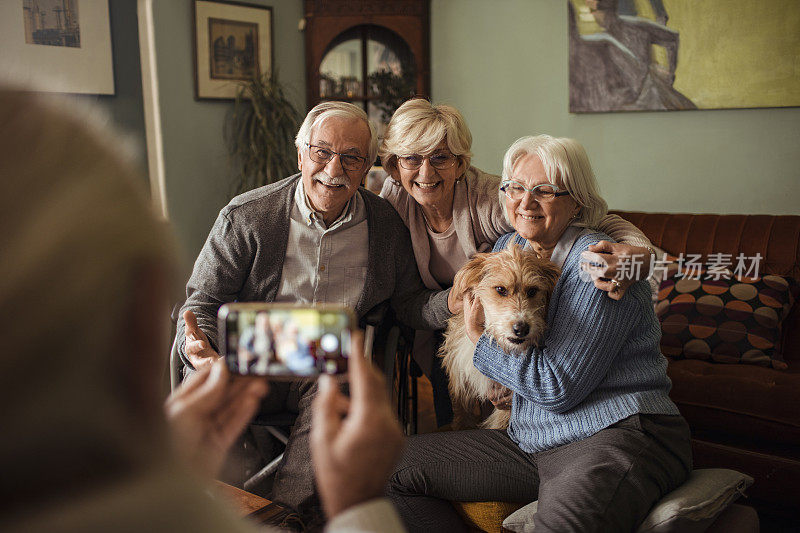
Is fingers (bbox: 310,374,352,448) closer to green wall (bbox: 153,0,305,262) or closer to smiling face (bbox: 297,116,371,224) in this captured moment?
smiling face (bbox: 297,116,371,224)

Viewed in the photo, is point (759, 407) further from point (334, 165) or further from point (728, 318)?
point (334, 165)

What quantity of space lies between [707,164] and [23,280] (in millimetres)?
4033

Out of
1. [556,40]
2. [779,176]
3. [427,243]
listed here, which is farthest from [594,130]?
[427,243]

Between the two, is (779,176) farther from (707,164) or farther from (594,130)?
(594,130)

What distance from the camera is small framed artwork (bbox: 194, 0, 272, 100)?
13.8ft

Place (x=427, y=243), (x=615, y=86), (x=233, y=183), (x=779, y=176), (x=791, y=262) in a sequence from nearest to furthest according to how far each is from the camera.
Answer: (x=427, y=243) → (x=791, y=262) → (x=779, y=176) → (x=615, y=86) → (x=233, y=183)

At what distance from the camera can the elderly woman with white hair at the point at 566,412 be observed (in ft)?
5.00

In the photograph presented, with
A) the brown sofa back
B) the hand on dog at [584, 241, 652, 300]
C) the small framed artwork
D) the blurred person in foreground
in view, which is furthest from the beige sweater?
the small framed artwork

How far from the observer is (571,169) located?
5.87 feet

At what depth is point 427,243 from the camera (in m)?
2.33

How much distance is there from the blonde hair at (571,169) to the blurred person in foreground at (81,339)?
4.72ft

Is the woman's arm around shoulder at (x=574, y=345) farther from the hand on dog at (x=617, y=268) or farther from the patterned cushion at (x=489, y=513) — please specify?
the patterned cushion at (x=489, y=513)

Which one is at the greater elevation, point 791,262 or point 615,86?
point 615,86

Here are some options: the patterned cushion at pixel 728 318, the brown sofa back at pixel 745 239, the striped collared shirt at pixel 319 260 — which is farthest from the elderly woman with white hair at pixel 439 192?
the brown sofa back at pixel 745 239
